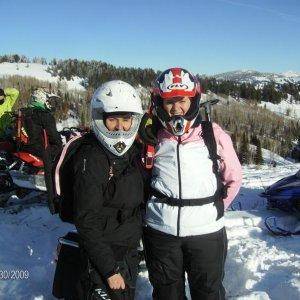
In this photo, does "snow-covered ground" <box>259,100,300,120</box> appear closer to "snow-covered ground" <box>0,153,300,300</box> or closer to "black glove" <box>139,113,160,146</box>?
"snow-covered ground" <box>0,153,300,300</box>

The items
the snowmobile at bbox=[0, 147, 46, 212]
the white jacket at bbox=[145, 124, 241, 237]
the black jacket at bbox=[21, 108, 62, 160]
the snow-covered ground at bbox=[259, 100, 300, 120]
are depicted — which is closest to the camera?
the white jacket at bbox=[145, 124, 241, 237]

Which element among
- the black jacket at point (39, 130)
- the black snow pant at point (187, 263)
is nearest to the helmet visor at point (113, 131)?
the black snow pant at point (187, 263)

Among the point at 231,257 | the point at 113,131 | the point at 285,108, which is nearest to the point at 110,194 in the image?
the point at 113,131

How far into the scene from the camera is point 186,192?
2.93 meters

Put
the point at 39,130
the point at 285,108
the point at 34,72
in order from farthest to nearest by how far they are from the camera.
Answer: the point at 285,108
the point at 34,72
the point at 39,130

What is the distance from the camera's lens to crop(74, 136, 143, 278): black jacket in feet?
8.68

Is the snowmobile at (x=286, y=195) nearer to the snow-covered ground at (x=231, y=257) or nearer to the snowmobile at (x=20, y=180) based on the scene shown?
the snow-covered ground at (x=231, y=257)

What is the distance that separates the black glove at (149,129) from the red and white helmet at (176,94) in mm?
62

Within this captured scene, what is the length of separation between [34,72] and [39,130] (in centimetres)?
3446

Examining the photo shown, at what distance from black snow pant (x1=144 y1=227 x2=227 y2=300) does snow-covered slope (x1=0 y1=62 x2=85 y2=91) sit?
34.2 meters

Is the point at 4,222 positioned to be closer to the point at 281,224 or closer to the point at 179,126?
the point at 281,224

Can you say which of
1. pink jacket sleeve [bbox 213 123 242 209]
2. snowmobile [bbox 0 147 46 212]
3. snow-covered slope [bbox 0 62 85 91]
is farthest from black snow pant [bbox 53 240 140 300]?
snow-covered slope [bbox 0 62 85 91]

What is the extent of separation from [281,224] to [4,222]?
13.6 ft

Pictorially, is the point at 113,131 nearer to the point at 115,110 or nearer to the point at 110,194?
the point at 115,110
